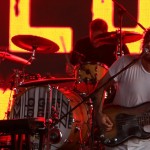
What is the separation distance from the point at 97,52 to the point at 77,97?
4.63 feet

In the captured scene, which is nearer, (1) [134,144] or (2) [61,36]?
(1) [134,144]

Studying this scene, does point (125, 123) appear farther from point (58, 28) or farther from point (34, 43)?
point (58, 28)

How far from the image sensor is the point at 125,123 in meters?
3.87

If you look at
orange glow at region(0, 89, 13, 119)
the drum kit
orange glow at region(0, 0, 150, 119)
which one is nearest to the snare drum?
the drum kit

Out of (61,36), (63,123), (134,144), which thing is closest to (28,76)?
(63,123)

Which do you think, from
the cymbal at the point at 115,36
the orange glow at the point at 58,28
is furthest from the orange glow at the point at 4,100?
the cymbal at the point at 115,36

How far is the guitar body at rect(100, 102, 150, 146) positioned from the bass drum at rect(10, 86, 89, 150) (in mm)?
2002

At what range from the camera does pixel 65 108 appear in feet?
19.6

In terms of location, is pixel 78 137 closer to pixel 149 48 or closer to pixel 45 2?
pixel 149 48

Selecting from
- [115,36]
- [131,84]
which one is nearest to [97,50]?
[115,36]

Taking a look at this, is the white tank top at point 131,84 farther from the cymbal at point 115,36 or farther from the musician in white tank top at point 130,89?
the cymbal at point 115,36

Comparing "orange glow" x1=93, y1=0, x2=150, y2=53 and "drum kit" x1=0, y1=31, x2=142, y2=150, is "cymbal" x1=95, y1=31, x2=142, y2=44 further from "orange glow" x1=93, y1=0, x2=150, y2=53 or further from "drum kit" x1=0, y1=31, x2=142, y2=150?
"orange glow" x1=93, y1=0, x2=150, y2=53

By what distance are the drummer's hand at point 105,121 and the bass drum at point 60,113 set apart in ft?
6.49

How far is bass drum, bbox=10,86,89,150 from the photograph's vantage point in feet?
19.5
